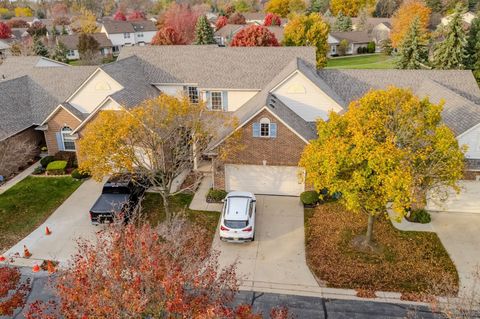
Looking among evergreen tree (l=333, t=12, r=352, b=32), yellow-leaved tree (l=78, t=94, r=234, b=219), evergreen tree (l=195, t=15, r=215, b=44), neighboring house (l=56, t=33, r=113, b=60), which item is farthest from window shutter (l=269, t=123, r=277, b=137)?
evergreen tree (l=333, t=12, r=352, b=32)

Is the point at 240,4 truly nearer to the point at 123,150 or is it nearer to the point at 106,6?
the point at 106,6

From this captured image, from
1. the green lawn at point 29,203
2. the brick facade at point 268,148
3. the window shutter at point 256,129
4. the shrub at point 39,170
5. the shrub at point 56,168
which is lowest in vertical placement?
the green lawn at point 29,203

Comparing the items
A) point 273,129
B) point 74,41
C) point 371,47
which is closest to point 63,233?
point 273,129

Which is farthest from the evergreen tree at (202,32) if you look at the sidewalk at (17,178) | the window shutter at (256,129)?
the window shutter at (256,129)

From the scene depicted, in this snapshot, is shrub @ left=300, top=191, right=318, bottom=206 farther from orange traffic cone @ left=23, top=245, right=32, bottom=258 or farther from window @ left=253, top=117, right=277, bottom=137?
orange traffic cone @ left=23, top=245, right=32, bottom=258

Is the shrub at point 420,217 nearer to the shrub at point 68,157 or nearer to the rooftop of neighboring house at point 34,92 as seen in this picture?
the shrub at point 68,157

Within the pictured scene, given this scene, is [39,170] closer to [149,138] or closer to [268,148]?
[149,138]
